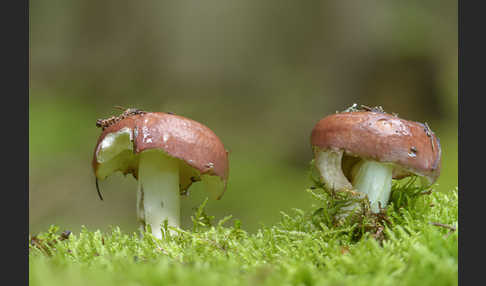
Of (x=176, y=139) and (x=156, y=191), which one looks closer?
(x=176, y=139)

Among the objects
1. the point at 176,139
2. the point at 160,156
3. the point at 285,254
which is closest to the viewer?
the point at 285,254

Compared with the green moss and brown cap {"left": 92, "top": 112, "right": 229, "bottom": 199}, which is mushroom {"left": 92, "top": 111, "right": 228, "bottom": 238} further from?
the green moss

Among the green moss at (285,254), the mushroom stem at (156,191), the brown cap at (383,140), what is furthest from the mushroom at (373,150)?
the mushroom stem at (156,191)

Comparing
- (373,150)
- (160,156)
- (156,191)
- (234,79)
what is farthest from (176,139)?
(234,79)

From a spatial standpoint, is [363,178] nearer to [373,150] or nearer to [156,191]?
[373,150]

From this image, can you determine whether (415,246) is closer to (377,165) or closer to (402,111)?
(377,165)

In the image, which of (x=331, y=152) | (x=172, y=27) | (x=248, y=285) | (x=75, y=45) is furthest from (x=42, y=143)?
(x=248, y=285)

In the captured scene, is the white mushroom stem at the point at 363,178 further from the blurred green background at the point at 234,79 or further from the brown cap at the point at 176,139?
the blurred green background at the point at 234,79

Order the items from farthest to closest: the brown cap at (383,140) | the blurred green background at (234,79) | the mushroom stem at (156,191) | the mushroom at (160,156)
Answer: the blurred green background at (234,79) < the mushroom stem at (156,191) < the mushroom at (160,156) < the brown cap at (383,140)
